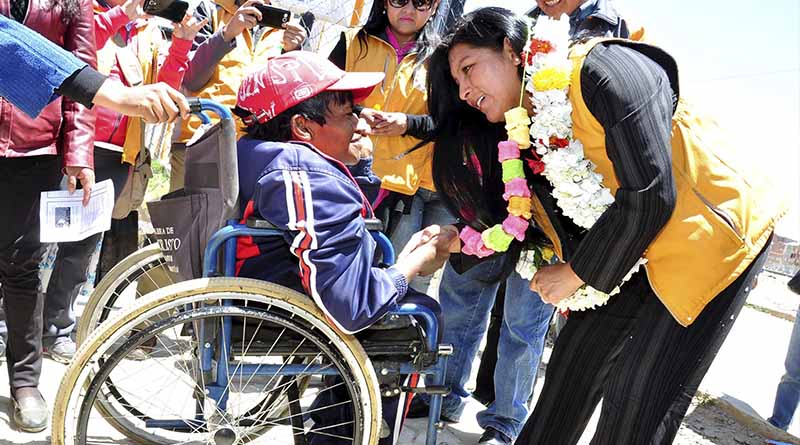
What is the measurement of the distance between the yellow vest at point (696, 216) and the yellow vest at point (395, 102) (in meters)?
1.34

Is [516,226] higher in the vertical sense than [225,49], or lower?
lower

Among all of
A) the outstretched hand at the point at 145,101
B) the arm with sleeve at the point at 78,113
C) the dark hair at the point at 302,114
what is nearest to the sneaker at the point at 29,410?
the arm with sleeve at the point at 78,113

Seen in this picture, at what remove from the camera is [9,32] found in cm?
192

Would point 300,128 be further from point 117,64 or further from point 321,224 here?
point 117,64

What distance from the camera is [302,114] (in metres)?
2.12

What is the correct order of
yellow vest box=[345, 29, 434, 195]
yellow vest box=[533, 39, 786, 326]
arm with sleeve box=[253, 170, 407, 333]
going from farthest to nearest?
yellow vest box=[345, 29, 434, 195]
arm with sleeve box=[253, 170, 407, 333]
yellow vest box=[533, 39, 786, 326]

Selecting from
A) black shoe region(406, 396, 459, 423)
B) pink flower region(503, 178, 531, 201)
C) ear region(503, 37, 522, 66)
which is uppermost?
ear region(503, 37, 522, 66)

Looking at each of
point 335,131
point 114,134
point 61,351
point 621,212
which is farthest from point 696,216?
point 61,351

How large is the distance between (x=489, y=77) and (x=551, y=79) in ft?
0.75

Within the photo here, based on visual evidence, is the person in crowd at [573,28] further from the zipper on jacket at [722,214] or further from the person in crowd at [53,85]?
the person in crowd at [53,85]

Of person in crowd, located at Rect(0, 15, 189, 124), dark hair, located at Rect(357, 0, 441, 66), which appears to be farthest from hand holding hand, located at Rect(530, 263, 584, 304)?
dark hair, located at Rect(357, 0, 441, 66)

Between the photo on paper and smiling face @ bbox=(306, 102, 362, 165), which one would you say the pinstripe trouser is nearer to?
smiling face @ bbox=(306, 102, 362, 165)

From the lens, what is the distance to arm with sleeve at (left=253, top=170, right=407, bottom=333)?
1.87 meters

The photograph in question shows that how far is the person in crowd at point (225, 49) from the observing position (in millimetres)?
3363
